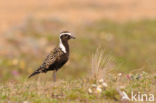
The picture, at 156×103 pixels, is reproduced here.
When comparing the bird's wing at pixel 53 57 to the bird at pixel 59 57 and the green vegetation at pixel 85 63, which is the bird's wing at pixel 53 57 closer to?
the bird at pixel 59 57

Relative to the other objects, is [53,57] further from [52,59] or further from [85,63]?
[85,63]

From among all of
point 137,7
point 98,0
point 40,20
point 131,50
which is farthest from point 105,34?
point 98,0

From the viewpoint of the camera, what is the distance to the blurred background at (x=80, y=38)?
20.4 meters

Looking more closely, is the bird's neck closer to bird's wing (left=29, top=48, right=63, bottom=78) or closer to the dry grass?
bird's wing (left=29, top=48, right=63, bottom=78)

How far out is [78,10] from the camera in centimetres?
3769

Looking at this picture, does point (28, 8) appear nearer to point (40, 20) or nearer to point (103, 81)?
point (40, 20)

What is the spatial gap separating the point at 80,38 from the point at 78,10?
13.0 meters

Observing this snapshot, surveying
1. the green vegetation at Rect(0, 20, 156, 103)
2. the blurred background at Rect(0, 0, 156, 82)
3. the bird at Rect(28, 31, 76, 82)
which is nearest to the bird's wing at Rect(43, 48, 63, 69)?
the bird at Rect(28, 31, 76, 82)

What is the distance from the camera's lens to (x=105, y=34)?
2578 cm

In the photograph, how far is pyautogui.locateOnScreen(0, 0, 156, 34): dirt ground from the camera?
33444 millimetres

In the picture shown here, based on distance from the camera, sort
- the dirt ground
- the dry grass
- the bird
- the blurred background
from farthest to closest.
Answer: the dirt ground, the blurred background, the bird, the dry grass

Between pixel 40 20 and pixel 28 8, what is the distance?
39.7 ft

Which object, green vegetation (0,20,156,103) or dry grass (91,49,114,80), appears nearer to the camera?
green vegetation (0,20,156,103)

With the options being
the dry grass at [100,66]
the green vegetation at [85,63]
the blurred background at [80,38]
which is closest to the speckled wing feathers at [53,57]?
the green vegetation at [85,63]
